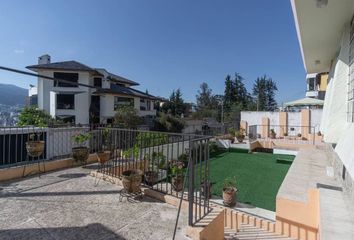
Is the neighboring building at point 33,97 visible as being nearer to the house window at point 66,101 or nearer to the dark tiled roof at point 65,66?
the house window at point 66,101

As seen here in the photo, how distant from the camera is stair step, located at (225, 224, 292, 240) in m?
3.67

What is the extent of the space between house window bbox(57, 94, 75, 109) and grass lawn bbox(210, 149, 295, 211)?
1833 cm

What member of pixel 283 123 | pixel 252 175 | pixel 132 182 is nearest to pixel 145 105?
pixel 283 123

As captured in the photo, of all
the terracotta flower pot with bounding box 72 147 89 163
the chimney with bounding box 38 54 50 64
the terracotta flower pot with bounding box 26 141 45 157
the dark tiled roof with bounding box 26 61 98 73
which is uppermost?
the chimney with bounding box 38 54 50 64

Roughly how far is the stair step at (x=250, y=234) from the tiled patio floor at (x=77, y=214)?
1000mm

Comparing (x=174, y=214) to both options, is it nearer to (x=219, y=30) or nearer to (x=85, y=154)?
(x=85, y=154)

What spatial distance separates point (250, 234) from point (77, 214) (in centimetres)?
273

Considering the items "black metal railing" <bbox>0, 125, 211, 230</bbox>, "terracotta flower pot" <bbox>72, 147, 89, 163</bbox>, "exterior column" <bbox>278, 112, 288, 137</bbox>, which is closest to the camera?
"black metal railing" <bbox>0, 125, 211, 230</bbox>

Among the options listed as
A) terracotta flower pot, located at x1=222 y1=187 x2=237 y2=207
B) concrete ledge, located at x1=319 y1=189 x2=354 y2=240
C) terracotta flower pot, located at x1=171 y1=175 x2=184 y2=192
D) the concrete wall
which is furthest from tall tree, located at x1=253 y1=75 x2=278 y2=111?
concrete ledge, located at x1=319 y1=189 x2=354 y2=240

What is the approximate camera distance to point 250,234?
387cm

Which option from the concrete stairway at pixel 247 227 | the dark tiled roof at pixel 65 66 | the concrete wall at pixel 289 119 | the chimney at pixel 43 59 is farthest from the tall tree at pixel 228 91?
the concrete stairway at pixel 247 227

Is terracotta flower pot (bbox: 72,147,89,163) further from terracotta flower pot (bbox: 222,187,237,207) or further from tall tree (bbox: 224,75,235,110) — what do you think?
tall tree (bbox: 224,75,235,110)

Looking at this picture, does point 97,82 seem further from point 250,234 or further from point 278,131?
point 250,234

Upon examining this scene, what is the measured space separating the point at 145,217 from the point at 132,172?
1034mm
